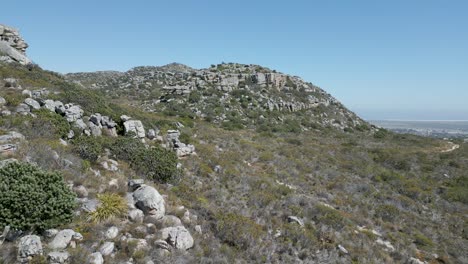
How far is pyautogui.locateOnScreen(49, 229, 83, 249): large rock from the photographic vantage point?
6176 mm

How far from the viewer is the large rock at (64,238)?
6176mm

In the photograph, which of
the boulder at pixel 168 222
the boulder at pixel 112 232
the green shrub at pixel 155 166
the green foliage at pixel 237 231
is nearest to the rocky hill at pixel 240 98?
the green shrub at pixel 155 166

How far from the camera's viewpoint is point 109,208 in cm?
775

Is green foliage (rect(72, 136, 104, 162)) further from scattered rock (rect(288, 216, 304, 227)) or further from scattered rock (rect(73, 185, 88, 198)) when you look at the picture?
scattered rock (rect(288, 216, 304, 227))

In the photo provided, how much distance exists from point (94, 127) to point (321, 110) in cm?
4262

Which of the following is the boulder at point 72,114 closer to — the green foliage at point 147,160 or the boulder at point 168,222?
the green foliage at point 147,160

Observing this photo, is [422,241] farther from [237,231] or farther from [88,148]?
[88,148]

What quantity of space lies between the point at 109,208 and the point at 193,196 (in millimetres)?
3640

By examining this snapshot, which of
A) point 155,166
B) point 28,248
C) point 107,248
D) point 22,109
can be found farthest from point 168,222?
point 22,109

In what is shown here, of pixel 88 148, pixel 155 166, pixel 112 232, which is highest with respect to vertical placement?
pixel 88 148

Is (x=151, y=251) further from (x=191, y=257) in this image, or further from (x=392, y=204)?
(x=392, y=204)

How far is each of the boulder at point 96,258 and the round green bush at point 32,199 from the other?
131cm

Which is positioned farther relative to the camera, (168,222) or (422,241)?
(422,241)

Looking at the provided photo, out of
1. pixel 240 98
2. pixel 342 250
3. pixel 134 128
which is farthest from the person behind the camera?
pixel 240 98
